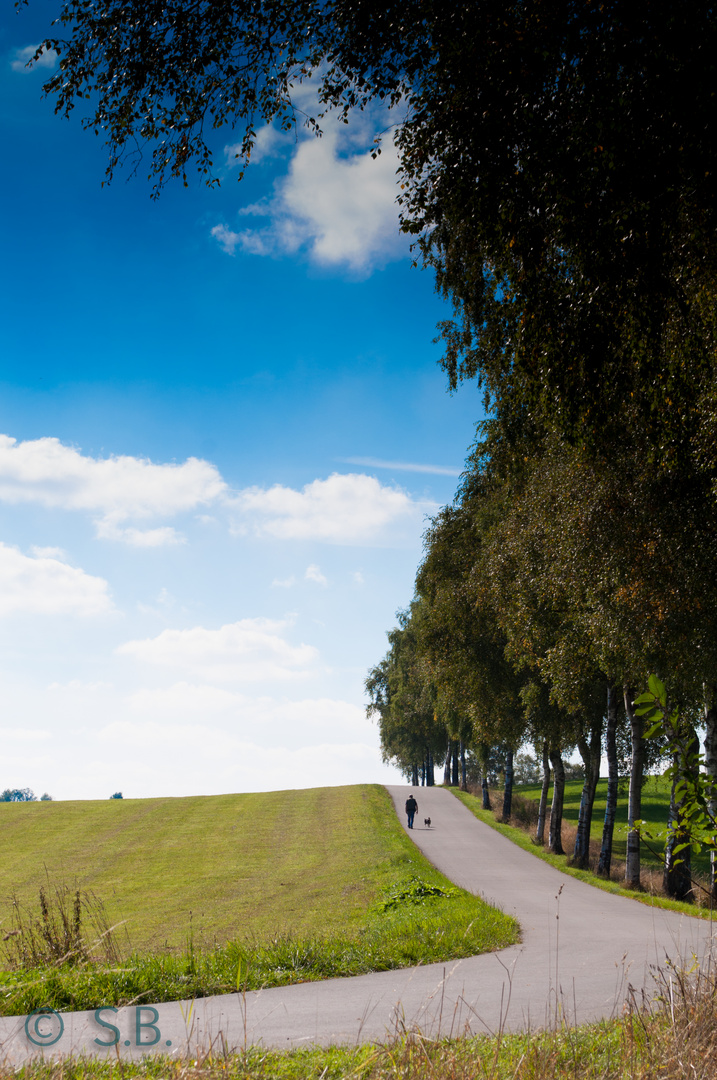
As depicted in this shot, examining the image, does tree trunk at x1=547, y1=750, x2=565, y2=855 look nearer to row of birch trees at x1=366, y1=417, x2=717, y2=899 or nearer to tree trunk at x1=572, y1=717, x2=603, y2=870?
row of birch trees at x1=366, y1=417, x2=717, y2=899

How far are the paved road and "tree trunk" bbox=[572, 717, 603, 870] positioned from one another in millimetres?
9891

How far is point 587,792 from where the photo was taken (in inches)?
1083

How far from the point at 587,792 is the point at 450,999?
21.5 metres

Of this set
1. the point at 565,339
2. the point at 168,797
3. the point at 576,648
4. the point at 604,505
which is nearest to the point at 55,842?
the point at 168,797

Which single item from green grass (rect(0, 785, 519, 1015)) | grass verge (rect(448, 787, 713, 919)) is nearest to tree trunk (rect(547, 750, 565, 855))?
grass verge (rect(448, 787, 713, 919))

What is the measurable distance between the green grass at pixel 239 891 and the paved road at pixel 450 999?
0.42 m

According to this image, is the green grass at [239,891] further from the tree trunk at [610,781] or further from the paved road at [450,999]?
the tree trunk at [610,781]

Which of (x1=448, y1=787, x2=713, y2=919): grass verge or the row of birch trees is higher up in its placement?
the row of birch trees

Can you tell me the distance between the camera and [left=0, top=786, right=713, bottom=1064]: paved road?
6.08 meters

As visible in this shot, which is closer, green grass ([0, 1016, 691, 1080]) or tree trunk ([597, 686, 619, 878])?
green grass ([0, 1016, 691, 1080])

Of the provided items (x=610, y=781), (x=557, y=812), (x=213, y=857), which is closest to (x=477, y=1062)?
(x=610, y=781)

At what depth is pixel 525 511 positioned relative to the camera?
16.3 meters

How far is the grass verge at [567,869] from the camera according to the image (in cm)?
1578

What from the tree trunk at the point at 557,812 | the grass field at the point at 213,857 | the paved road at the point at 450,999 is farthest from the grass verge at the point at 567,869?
the grass field at the point at 213,857
